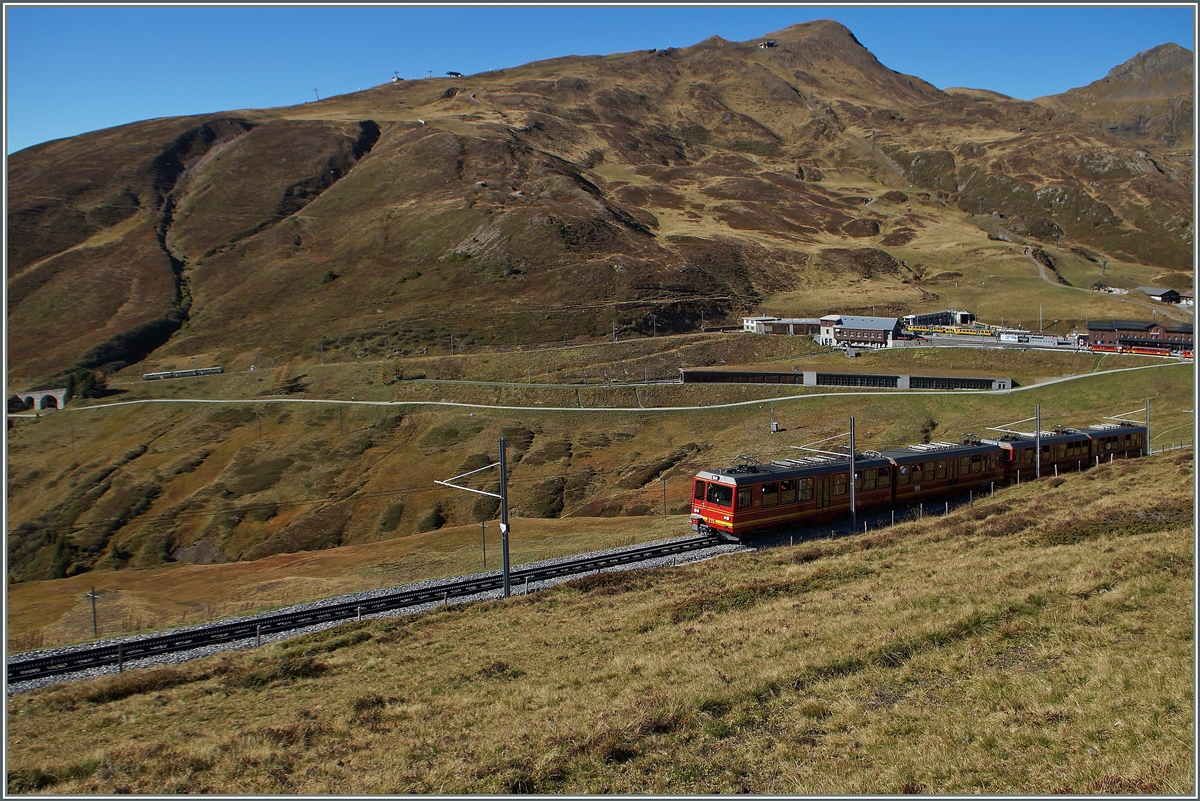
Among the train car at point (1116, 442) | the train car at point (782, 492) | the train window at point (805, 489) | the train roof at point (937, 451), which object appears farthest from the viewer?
the train car at point (1116, 442)

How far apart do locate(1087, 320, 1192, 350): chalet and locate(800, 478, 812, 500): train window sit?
8732 centimetres

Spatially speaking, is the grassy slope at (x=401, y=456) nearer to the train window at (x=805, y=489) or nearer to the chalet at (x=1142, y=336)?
the train window at (x=805, y=489)

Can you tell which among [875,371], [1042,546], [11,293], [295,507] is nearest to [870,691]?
[1042,546]

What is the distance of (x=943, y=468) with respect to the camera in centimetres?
4312

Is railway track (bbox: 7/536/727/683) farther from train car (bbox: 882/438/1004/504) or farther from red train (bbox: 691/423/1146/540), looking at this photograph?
train car (bbox: 882/438/1004/504)

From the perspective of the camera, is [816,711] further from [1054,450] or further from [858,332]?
[858,332]

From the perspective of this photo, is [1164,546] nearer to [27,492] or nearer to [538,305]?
[27,492]

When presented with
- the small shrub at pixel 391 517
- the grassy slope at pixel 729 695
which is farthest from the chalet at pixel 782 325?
the grassy slope at pixel 729 695

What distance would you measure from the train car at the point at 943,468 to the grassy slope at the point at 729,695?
14670 millimetres

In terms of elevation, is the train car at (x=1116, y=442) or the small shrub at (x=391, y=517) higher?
the train car at (x=1116, y=442)

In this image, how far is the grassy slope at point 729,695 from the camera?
462 inches

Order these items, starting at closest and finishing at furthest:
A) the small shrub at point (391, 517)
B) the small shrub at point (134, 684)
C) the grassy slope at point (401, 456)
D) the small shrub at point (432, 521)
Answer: the small shrub at point (134, 684) → the grassy slope at point (401, 456) → the small shrub at point (432, 521) → the small shrub at point (391, 517)

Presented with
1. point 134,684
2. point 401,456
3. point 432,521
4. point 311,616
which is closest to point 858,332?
point 401,456

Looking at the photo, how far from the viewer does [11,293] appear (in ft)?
541
